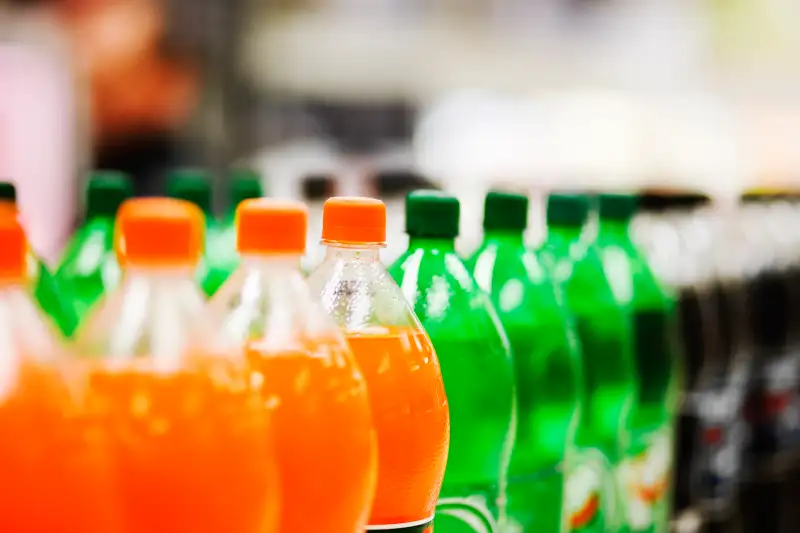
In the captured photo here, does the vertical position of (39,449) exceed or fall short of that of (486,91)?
it falls short

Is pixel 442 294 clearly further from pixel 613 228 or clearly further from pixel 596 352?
pixel 613 228

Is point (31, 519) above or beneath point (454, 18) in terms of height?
beneath

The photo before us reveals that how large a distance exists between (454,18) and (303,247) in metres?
3.63

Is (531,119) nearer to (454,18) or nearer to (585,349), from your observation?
(454,18)

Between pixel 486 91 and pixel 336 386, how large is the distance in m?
3.53

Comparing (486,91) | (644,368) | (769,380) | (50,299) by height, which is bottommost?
(769,380)

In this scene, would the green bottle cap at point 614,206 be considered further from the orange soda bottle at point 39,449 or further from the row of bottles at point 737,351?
the orange soda bottle at point 39,449

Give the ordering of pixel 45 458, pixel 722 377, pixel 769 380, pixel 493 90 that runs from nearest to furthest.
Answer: pixel 45 458
pixel 722 377
pixel 769 380
pixel 493 90

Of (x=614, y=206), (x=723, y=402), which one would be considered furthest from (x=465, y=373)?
(x=723, y=402)

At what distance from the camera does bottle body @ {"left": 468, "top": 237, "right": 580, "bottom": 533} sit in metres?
1.00

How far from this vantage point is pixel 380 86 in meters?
4.03

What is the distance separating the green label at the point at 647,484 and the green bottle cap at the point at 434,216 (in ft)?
1.61

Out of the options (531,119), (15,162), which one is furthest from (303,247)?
(531,119)

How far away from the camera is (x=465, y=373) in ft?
2.86
